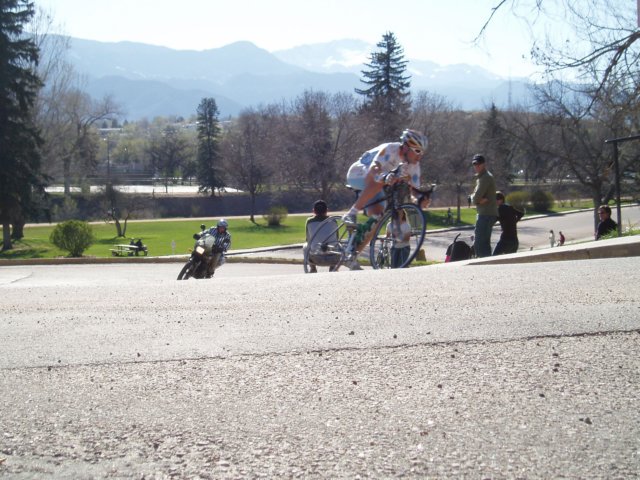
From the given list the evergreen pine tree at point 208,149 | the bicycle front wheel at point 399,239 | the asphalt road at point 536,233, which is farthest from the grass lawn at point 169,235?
the bicycle front wheel at point 399,239

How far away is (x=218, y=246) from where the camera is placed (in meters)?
16.4

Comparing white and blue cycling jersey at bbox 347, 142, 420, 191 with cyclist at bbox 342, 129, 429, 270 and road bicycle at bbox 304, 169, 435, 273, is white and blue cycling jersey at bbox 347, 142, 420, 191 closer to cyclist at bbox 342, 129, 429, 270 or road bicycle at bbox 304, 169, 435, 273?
cyclist at bbox 342, 129, 429, 270

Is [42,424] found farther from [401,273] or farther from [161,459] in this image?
[401,273]

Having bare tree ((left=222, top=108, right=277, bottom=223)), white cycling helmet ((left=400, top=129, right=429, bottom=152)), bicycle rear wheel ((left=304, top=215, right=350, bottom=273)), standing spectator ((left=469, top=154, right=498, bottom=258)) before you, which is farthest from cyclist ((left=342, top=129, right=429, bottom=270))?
bare tree ((left=222, top=108, right=277, bottom=223))

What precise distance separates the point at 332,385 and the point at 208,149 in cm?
9930

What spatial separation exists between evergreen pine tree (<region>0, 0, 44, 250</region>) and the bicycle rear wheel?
35.1 metres

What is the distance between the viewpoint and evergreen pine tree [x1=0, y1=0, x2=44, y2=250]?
4234cm

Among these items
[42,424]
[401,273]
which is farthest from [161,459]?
[401,273]

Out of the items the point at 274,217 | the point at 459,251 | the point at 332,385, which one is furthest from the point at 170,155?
the point at 332,385

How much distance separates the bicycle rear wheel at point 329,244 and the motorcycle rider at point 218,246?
4.61 meters

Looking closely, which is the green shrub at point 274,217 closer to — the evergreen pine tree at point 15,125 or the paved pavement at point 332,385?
the evergreen pine tree at point 15,125

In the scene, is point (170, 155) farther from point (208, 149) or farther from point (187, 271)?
point (187, 271)

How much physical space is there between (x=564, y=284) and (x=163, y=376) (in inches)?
162

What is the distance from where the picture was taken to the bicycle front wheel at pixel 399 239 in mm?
10242
